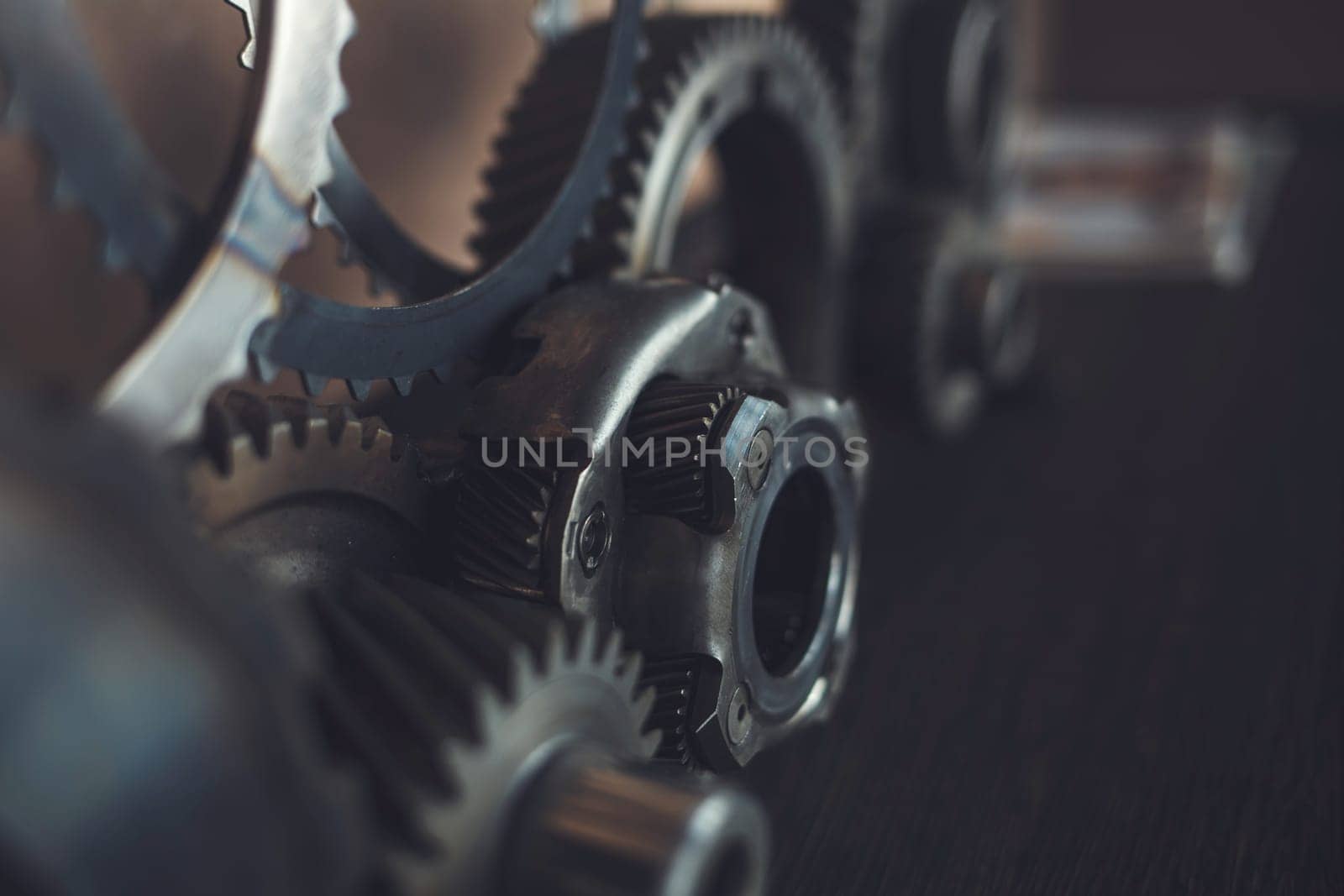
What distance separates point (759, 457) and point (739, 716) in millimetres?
106

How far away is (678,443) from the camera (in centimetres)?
50

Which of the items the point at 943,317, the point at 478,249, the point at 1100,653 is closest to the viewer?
the point at 478,249

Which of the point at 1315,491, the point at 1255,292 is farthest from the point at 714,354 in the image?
the point at 1255,292

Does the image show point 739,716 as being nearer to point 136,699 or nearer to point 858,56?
point 136,699

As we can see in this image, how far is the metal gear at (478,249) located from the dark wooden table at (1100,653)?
276 millimetres

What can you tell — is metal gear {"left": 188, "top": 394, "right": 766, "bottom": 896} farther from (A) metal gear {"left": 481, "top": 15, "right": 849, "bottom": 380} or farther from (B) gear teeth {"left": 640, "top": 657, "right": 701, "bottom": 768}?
(A) metal gear {"left": 481, "top": 15, "right": 849, "bottom": 380}

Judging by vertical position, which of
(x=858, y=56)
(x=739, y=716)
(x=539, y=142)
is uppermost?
(x=858, y=56)

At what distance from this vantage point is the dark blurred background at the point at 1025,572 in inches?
22.6

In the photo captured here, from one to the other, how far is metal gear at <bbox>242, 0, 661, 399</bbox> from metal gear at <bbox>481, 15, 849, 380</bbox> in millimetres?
14

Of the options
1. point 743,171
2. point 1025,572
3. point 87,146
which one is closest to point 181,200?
point 87,146

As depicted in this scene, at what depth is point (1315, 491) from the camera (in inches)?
37.5

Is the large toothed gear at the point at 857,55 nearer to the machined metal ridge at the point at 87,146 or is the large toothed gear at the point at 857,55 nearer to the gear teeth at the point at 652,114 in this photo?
the gear teeth at the point at 652,114

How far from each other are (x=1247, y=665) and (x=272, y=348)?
1.85 feet

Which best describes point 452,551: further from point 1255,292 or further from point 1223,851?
point 1255,292
